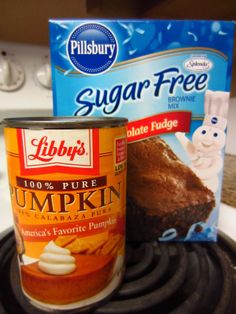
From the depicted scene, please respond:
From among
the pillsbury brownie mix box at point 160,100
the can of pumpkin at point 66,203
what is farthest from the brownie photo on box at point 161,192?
the can of pumpkin at point 66,203

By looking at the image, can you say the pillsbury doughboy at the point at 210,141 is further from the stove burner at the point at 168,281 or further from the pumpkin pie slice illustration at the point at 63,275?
the pumpkin pie slice illustration at the point at 63,275

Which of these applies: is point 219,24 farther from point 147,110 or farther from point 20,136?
point 20,136

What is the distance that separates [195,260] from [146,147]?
0.66 feet

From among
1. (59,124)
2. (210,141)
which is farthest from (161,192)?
(59,124)

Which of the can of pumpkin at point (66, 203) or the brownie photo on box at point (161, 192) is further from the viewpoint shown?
the brownie photo on box at point (161, 192)

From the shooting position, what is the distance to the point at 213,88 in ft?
1.37

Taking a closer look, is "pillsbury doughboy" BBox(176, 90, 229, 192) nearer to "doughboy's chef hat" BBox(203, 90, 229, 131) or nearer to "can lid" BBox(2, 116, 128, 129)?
"doughboy's chef hat" BBox(203, 90, 229, 131)

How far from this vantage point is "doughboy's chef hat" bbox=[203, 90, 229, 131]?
0.42 m

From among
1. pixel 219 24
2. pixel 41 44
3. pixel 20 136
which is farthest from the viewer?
pixel 41 44

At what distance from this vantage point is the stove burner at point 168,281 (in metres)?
0.32

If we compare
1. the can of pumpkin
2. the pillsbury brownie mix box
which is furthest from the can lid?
the pillsbury brownie mix box

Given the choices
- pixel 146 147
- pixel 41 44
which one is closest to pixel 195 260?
pixel 146 147

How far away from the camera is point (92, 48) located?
0.39m

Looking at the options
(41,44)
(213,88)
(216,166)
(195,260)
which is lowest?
(195,260)
